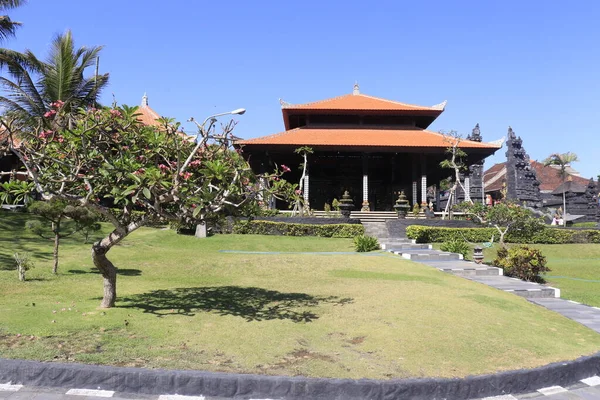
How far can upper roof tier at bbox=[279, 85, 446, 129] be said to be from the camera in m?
30.2

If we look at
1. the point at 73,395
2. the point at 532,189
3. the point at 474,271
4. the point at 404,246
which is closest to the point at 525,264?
the point at 474,271

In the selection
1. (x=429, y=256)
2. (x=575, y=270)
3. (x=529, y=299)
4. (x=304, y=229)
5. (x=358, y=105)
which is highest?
(x=358, y=105)

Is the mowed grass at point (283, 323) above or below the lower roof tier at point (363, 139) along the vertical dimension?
below

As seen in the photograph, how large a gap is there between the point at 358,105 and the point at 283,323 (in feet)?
86.7

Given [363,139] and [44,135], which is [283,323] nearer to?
[44,135]

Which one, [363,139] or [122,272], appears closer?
[122,272]

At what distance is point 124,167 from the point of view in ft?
19.1

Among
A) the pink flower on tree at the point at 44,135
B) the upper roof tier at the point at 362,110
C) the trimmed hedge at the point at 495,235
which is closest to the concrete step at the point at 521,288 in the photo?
the trimmed hedge at the point at 495,235

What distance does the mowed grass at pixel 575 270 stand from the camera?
1129cm

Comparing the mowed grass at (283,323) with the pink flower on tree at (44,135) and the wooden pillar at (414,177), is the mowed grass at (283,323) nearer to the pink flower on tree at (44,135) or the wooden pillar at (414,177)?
the pink flower on tree at (44,135)

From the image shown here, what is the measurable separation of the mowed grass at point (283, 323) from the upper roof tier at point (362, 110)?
20.3 metres

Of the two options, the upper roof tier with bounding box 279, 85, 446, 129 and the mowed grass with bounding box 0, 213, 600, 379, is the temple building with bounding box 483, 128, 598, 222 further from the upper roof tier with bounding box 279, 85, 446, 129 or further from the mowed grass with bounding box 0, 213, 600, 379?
the mowed grass with bounding box 0, 213, 600, 379

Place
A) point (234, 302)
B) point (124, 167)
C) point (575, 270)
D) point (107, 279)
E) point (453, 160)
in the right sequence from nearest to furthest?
point (124, 167) < point (107, 279) < point (234, 302) < point (575, 270) < point (453, 160)

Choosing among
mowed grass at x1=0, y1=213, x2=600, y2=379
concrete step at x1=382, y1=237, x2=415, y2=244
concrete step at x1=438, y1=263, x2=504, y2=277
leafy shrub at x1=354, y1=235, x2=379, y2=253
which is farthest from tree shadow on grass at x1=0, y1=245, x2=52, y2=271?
concrete step at x1=382, y1=237, x2=415, y2=244
